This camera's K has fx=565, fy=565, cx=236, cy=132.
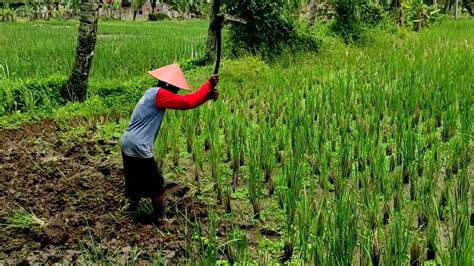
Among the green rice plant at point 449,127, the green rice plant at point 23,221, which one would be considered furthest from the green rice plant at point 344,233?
the green rice plant at point 449,127

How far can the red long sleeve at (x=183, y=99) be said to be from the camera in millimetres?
3088

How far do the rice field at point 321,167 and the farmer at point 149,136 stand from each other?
13 cm

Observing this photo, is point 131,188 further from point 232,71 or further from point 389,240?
point 232,71

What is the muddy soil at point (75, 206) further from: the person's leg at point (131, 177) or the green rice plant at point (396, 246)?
the green rice plant at point (396, 246)

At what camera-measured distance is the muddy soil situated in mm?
2828

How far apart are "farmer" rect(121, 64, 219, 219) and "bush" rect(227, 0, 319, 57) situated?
18.8 feet

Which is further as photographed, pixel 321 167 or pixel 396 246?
pixel 321 167

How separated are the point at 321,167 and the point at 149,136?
44.8 inches

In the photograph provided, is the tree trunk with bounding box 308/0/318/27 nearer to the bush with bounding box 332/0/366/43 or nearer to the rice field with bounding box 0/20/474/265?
the bush with bounding box 332/0/366/43

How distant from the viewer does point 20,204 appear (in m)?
3.41

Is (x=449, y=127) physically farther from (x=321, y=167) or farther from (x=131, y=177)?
(x=131, y=177)

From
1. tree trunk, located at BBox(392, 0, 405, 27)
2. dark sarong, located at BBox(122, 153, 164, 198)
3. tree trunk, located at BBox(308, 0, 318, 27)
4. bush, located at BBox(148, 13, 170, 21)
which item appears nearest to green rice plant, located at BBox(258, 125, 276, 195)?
dark sarong, located at BBox(122, 153, 164, 198)

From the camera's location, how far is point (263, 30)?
9.11 meters

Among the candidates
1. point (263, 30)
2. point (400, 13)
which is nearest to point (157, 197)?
point (263, 30)
